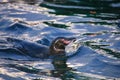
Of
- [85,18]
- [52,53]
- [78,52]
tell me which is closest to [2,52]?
[52,53]

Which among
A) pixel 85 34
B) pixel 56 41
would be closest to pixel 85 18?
pixel 85 34

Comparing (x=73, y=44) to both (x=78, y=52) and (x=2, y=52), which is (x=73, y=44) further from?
(x=2, y=52)

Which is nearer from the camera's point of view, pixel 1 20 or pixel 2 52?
pixel 2 52

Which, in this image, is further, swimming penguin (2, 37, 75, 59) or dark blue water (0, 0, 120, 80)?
swimming penguin (2, 37, 75, 59)

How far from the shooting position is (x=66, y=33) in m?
12.8

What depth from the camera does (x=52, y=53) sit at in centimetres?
1048

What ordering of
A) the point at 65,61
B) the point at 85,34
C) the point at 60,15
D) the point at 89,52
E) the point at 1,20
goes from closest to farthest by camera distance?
1. the point at 65,61
2. the point at 89,52
3. the point at 85,34
4. the point at 1,20
5. the point at 60,15

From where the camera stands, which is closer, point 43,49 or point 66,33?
point 43,49

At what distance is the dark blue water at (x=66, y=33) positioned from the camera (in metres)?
9.20

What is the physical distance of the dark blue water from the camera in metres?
9.20

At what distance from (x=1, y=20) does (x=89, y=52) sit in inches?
159

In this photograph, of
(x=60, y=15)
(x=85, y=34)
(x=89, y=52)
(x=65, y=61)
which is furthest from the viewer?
(x=60, y=15)

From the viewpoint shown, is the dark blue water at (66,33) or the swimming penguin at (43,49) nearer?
the dark blue water at (66,33)

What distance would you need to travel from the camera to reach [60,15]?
1499cm
